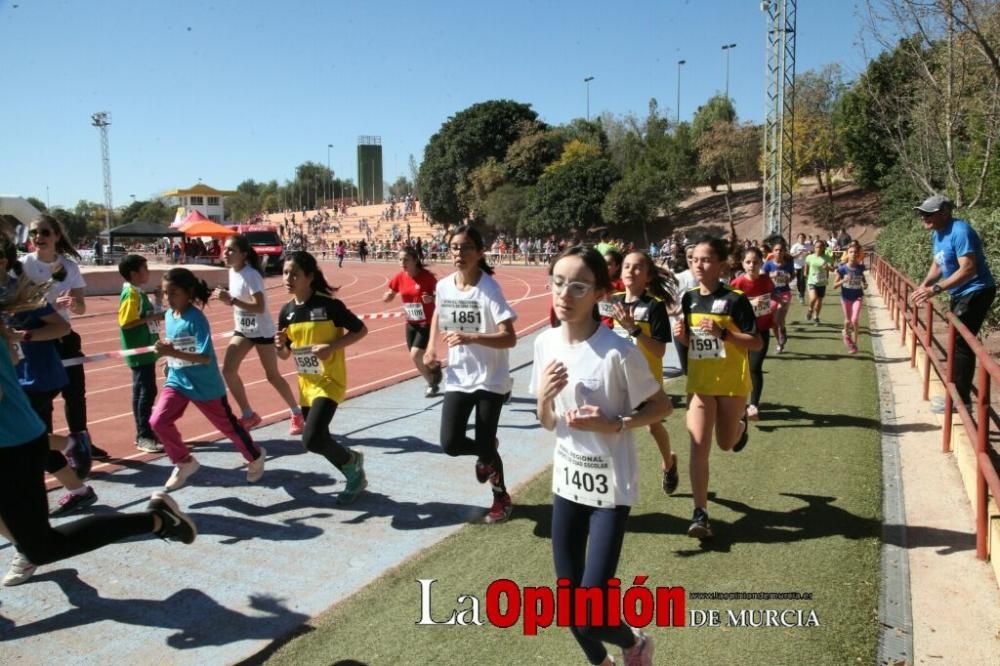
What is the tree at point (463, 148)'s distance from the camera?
65625 millimetres

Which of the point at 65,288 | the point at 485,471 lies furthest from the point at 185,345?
the point at 485,471

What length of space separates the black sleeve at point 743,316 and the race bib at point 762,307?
3.07 m

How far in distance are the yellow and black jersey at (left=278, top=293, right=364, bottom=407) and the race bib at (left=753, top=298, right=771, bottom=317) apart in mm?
4403

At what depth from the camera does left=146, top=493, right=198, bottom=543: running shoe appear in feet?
14.4

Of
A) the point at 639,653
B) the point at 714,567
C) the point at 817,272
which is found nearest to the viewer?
the point at 639,653

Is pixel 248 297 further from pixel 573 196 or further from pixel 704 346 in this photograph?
pixel 573 196

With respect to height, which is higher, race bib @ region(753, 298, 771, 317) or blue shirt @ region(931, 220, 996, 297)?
blue shirt @ region(931, 220, 996, 297)

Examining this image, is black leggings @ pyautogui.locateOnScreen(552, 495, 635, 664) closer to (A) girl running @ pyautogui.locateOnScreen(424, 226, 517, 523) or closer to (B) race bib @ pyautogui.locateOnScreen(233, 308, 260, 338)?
(A) girl running @ pyautogui.locateOnScreen(424, 226, 517, 523)

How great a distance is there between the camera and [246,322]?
7543mm

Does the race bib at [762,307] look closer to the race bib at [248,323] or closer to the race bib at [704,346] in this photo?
the race bib at [704,346]

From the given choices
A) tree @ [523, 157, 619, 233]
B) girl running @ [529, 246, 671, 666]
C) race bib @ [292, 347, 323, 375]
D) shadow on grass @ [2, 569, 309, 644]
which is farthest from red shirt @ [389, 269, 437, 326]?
tree @ [523, 157, 619, 233]

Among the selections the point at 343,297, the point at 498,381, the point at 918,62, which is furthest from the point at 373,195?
the point at 498,381

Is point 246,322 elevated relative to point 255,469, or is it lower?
elevated

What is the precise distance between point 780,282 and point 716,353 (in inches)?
322
